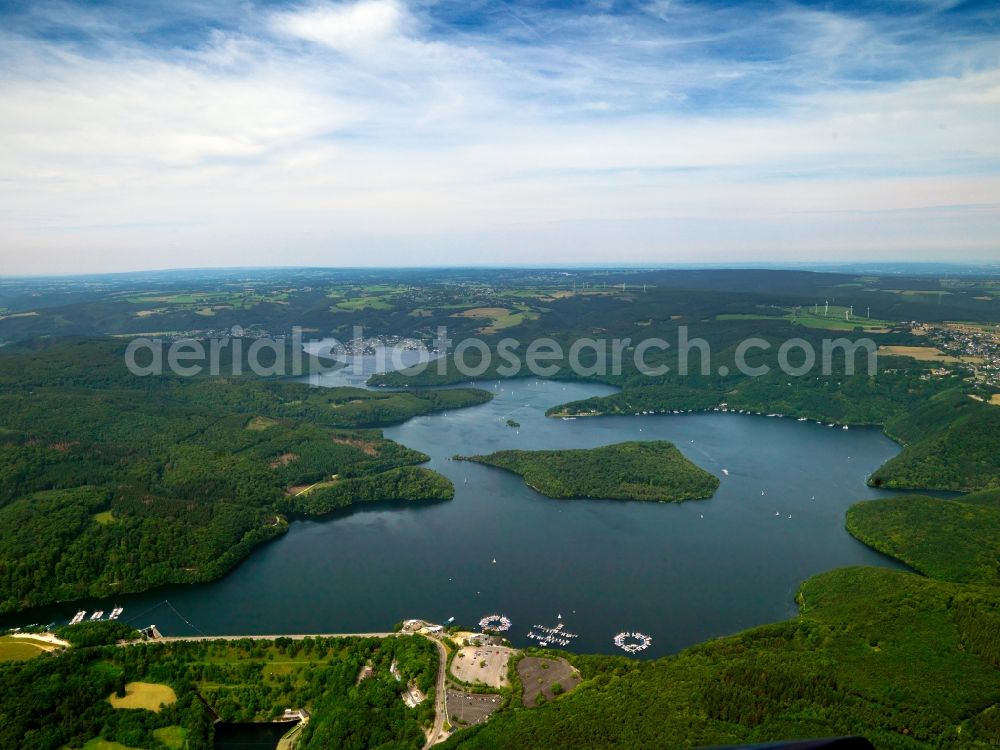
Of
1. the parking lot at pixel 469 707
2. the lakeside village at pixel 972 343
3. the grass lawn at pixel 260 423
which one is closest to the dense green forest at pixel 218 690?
the parking lot at pixel 469 707

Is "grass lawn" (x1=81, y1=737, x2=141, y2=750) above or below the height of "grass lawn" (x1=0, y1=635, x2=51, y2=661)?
Answer: below

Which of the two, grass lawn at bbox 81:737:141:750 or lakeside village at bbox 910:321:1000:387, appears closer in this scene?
grass lawn at bbox 81:737:141:750

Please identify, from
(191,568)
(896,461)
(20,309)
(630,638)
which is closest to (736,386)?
(896,461)

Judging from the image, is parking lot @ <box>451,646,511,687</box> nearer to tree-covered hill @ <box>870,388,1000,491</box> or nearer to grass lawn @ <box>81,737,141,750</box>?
grass lawn @ <box>81,737,141,750</box>

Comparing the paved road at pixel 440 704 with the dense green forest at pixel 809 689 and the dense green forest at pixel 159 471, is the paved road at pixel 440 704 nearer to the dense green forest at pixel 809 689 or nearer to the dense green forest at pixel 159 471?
the dense green forest at pixel 809 689

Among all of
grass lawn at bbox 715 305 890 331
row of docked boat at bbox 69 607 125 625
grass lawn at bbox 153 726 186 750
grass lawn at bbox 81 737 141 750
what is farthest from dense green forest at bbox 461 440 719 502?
grass lawn at bbox 715 305 890 331

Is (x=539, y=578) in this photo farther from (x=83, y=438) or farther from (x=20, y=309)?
(x=20, y=309)
